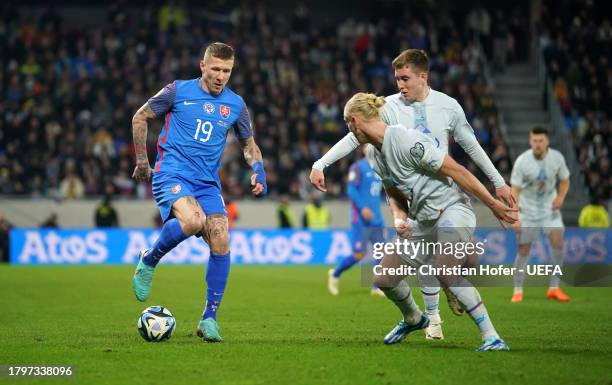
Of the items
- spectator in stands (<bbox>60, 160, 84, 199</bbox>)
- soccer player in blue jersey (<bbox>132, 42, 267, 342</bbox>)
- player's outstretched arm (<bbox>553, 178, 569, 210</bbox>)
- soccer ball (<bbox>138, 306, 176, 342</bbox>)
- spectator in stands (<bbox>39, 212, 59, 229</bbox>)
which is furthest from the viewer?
spectator in stands (<bbox>60, 160, 84, 199</bbox>)

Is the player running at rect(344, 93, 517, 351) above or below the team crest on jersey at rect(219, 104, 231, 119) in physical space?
below

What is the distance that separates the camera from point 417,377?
6832 mm

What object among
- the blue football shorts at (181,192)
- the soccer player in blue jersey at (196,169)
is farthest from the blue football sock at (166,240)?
the blue football shorts at (181,192)

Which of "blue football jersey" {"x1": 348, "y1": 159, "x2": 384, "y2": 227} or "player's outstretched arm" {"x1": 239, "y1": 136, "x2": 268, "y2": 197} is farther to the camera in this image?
"blue football jersey" {"x1": 348, "y1": 159, "x2": 384, "y2": 227}

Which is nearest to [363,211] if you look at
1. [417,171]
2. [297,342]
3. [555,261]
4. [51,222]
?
[555,261]

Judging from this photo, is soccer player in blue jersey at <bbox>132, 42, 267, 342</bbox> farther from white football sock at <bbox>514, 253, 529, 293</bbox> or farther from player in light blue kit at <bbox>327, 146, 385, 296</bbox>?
player in light blue kit at <bbox>327, 146, 385, 296</bbox>

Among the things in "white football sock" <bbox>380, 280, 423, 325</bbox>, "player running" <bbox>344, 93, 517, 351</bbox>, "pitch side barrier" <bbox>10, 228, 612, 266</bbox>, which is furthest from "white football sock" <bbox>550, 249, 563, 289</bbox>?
"pitch side barrier" <bbox>10, 228, 612, 266</bbox>

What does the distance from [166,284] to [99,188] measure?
992 cm

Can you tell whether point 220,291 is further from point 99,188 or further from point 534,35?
point 534,35

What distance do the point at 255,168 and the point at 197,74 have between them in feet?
67.8

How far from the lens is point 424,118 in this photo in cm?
901

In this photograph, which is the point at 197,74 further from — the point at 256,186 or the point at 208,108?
the point at 256,186

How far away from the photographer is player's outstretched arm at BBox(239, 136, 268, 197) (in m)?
9.26

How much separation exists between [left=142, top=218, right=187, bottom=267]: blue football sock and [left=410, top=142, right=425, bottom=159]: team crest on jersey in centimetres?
221
